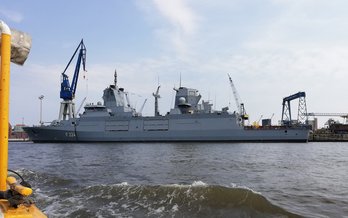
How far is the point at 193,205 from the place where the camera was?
9.41m

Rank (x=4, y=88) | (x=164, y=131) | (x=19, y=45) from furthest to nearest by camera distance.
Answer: (x=164, y=131) < (x=19, y=45) < (x=4, y=88)

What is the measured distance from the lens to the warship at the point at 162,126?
208ft

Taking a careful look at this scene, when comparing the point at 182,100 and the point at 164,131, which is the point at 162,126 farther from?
the point at 182,100

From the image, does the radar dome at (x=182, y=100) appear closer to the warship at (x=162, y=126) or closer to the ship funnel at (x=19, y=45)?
the warship at (x=162, y=126)

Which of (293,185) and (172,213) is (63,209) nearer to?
(172,213)

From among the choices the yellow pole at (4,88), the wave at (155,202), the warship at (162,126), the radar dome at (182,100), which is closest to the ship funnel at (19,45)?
the yellow pole at (4,88)

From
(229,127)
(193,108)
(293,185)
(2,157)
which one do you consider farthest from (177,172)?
(193,108)

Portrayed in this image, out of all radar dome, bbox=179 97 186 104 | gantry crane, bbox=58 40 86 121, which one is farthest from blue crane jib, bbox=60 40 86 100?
radar dome, bbox=179 97 186 104

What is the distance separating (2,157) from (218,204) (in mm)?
7083

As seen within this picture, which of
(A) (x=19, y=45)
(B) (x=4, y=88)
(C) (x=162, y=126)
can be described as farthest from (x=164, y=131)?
(B) (x=4, y=88)

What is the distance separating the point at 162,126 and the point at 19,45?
204 ft

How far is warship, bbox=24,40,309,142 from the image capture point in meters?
63.2

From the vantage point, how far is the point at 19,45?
3.96 metres

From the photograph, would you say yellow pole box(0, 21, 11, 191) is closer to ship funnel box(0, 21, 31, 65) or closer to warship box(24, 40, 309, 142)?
ship funnel box(0, 21, 31, 65)
